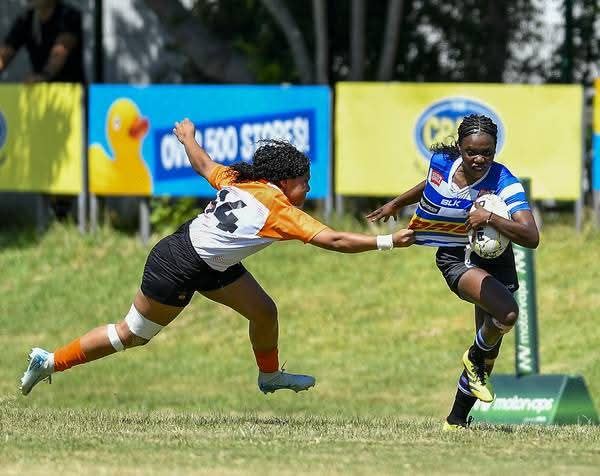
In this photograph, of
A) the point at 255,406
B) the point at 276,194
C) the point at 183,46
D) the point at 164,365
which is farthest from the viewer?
the point at 183,46

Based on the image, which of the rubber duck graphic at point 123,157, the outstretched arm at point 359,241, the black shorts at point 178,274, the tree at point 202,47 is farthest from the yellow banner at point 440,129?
the outstretched arm at point 359,241

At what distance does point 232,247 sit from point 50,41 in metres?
8.77

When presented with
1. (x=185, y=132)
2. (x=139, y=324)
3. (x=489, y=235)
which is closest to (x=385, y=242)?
(x=489, y=235)

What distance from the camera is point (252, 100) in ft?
51.5

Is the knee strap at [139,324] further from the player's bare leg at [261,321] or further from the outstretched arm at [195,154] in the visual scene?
the outstretched arm at [195,154]

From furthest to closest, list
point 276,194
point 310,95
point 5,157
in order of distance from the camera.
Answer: point 5,157, point 310,95, point 276,194

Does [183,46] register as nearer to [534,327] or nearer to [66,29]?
[66,29]

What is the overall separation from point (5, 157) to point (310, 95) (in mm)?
3491

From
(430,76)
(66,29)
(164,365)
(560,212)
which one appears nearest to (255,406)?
(164,365)

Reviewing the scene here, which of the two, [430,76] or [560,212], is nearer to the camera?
[560,212]

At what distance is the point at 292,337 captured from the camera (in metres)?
14.8

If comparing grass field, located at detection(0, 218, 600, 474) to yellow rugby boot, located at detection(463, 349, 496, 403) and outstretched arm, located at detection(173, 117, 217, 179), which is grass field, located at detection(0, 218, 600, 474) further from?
outstretched arm, located at detection(173, 117, 217, 179)

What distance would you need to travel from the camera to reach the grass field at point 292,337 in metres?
12.8

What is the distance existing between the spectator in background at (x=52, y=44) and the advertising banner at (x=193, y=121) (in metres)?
0.72
